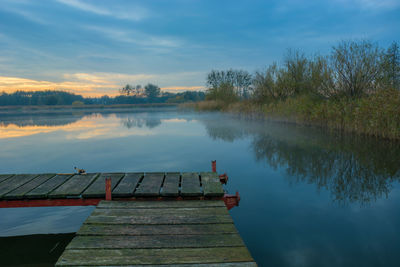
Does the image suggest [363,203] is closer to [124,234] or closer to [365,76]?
[124,234]

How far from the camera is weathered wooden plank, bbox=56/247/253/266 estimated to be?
104 inches

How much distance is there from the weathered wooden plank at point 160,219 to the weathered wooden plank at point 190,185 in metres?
0.74

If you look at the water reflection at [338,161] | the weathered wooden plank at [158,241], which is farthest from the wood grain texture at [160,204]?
the water reflection at [338,161]

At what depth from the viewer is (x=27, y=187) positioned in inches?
192

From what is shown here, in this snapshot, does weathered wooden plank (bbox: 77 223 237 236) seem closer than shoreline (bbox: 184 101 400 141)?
Yes

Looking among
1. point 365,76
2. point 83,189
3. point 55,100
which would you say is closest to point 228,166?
point 83,189

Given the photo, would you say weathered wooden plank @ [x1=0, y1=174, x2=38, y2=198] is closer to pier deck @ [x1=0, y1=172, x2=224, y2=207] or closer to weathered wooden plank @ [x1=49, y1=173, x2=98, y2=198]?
pier deck @ [x1=0, y1=172, x2=224, y2=207]

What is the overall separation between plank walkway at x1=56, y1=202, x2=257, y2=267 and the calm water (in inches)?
40.2

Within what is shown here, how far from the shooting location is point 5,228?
479 cm

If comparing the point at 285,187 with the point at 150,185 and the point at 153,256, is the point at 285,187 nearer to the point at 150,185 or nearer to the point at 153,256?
the point at 150,185

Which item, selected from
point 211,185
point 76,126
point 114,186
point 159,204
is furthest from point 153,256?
point 76,126

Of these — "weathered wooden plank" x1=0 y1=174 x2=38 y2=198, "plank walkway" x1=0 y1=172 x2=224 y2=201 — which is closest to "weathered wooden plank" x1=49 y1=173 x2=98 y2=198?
"plank walkway" x1=0 y1=172 x2=224 y2=201

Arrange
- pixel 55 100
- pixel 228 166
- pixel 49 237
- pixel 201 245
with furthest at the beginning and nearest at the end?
pixel 55 100, pixel 228 166, pixel 49 237, pixel 201 245

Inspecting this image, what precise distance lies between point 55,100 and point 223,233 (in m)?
109
